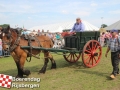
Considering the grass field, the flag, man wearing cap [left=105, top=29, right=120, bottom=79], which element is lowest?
the grass field

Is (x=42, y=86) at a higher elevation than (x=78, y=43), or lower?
lower

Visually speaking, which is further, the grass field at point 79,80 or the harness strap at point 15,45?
the harness strap at point 15,45

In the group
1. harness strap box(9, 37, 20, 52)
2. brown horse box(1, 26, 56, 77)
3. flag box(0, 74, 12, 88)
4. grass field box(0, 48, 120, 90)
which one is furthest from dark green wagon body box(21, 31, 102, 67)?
flag box(0, 74, 12, 88)

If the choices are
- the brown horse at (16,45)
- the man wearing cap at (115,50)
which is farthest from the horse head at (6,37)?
the man wearing cap at (115,50)

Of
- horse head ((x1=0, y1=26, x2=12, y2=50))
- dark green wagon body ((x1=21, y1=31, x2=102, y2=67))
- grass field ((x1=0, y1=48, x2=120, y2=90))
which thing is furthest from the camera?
dark green wagon body ((x1=21, y1=31, x2=102, y2=67))

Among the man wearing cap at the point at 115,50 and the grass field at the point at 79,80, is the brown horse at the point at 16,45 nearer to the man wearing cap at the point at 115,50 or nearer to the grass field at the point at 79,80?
the grass field at the point at 79,80

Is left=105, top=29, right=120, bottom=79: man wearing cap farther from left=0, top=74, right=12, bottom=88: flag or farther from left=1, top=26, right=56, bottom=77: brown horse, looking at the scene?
left=0, top=74, right=12, bottom=88: flag

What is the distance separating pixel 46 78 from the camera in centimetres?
698

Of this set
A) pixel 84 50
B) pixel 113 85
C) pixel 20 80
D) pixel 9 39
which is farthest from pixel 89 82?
pixel 9 39

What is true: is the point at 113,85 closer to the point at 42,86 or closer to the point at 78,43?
the point at 42,86

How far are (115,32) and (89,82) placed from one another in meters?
1.89

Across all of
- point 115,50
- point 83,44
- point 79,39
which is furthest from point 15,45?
point 115,50

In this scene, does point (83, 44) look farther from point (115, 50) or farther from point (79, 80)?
point (79, 80)

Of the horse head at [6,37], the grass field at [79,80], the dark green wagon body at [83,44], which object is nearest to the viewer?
the grass field at [79,80]
